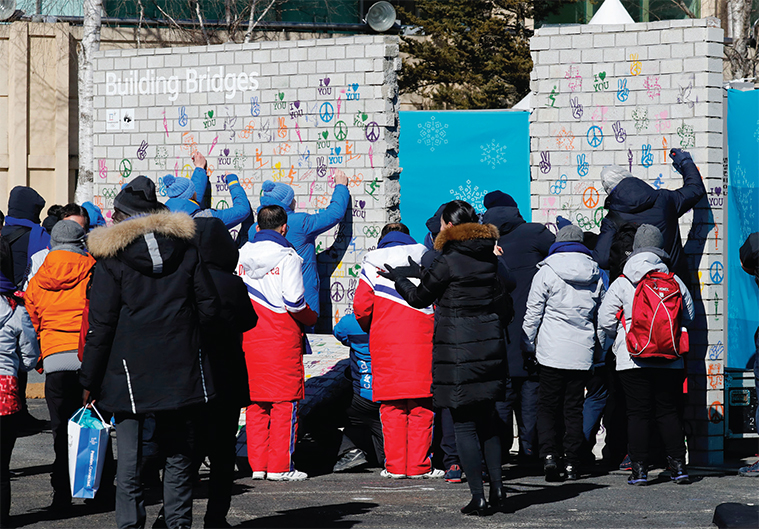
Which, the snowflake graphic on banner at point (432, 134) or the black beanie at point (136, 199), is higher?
the snowflake graphic on banner at point (432, 134)

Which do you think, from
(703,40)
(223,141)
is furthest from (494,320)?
(223,141)

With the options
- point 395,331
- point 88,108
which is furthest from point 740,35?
point 395,331

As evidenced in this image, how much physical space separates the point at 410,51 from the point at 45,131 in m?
8.17

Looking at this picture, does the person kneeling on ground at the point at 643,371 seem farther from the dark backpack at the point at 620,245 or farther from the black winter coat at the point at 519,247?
the black winter coat at the point at 519,247

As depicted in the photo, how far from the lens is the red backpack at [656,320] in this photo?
7000 millimetres

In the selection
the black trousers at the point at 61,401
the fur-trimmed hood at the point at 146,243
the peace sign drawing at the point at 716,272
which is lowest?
the black trousers at the point at 61,401

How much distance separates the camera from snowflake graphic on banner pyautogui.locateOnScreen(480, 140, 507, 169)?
1139cm

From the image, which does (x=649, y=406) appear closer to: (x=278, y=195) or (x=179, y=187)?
(x=278, y=195)

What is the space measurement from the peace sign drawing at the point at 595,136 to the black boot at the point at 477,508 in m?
3.89

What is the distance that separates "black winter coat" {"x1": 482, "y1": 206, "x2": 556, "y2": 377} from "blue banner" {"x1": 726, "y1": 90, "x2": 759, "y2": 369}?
2.18 m

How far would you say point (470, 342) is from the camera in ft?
20.1

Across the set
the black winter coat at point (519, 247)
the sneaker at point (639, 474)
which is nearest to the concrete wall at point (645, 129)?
the black winter coat at point (519, 247)

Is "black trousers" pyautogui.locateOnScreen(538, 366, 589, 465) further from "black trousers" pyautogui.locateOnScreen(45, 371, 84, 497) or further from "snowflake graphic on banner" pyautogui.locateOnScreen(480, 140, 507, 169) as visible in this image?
"snowflake graphic on banner" pyautogui.locateOnScreen(480, 140, 507, 169)

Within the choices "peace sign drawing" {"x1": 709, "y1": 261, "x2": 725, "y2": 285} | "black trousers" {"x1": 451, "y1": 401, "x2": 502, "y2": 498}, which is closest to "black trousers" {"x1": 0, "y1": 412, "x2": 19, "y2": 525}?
"black trousers" {"x1": 451, "y1": 401, "x2": 502, "y2": 498}
